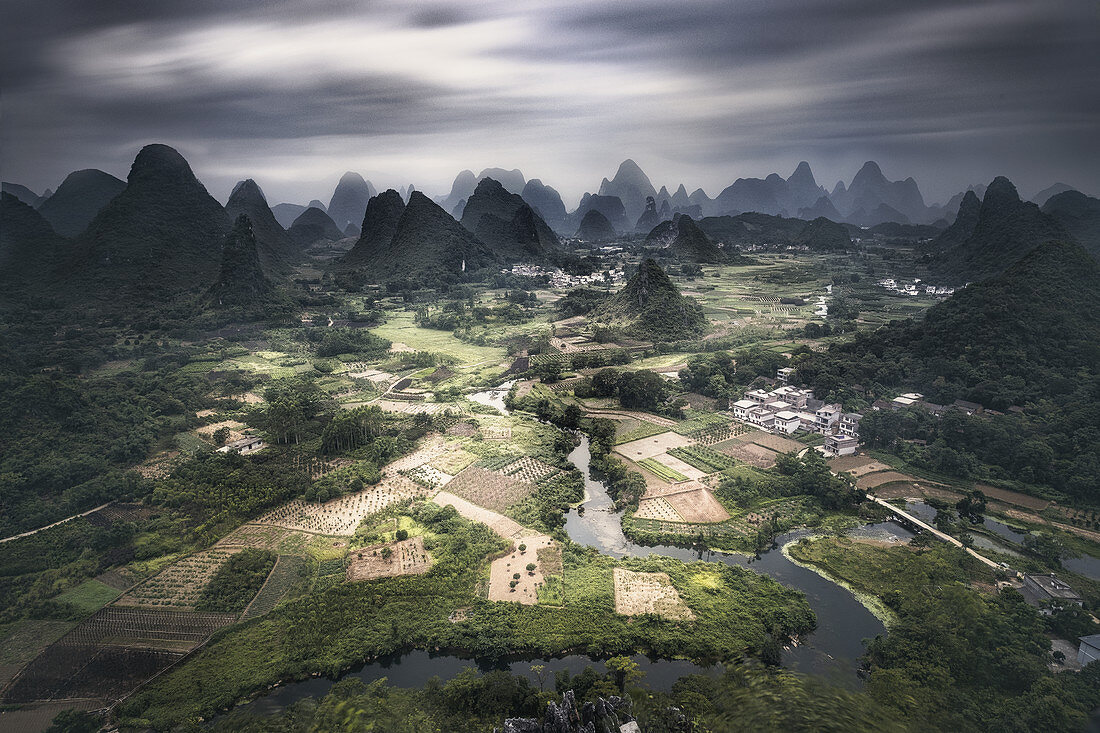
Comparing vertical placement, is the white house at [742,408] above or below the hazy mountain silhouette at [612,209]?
below

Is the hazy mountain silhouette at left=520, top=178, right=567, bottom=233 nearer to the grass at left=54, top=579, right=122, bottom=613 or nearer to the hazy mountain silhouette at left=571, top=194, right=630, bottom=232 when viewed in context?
the hazy mountain silhouette at left=571, top=194, right=630, bottom=232

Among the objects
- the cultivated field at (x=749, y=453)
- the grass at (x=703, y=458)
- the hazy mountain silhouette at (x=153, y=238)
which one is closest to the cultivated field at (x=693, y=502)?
the grass at (x=703, y=458)

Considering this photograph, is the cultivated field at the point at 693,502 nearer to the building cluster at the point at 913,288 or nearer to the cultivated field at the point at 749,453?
the cultivated field at the point at 749,453

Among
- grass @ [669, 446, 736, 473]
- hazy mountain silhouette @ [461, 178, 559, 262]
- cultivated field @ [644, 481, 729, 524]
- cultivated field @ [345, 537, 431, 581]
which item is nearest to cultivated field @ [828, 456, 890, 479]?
grass @ [669, 446, 736, 473]

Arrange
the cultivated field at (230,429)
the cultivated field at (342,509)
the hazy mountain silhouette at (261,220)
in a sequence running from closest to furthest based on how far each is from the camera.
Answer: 1. the cultivated field at (342,509)
2. the cultivated field at (230,429)
3. the hazy mountain silhouette at (261,220)

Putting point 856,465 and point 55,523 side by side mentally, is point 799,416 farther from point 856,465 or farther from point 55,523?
point 55,523

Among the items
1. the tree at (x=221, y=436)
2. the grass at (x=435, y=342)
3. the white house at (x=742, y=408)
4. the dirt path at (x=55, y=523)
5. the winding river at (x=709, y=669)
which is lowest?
the winding river at (x=709, y=669)

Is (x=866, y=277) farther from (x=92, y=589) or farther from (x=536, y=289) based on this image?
(x=92, y=589)
